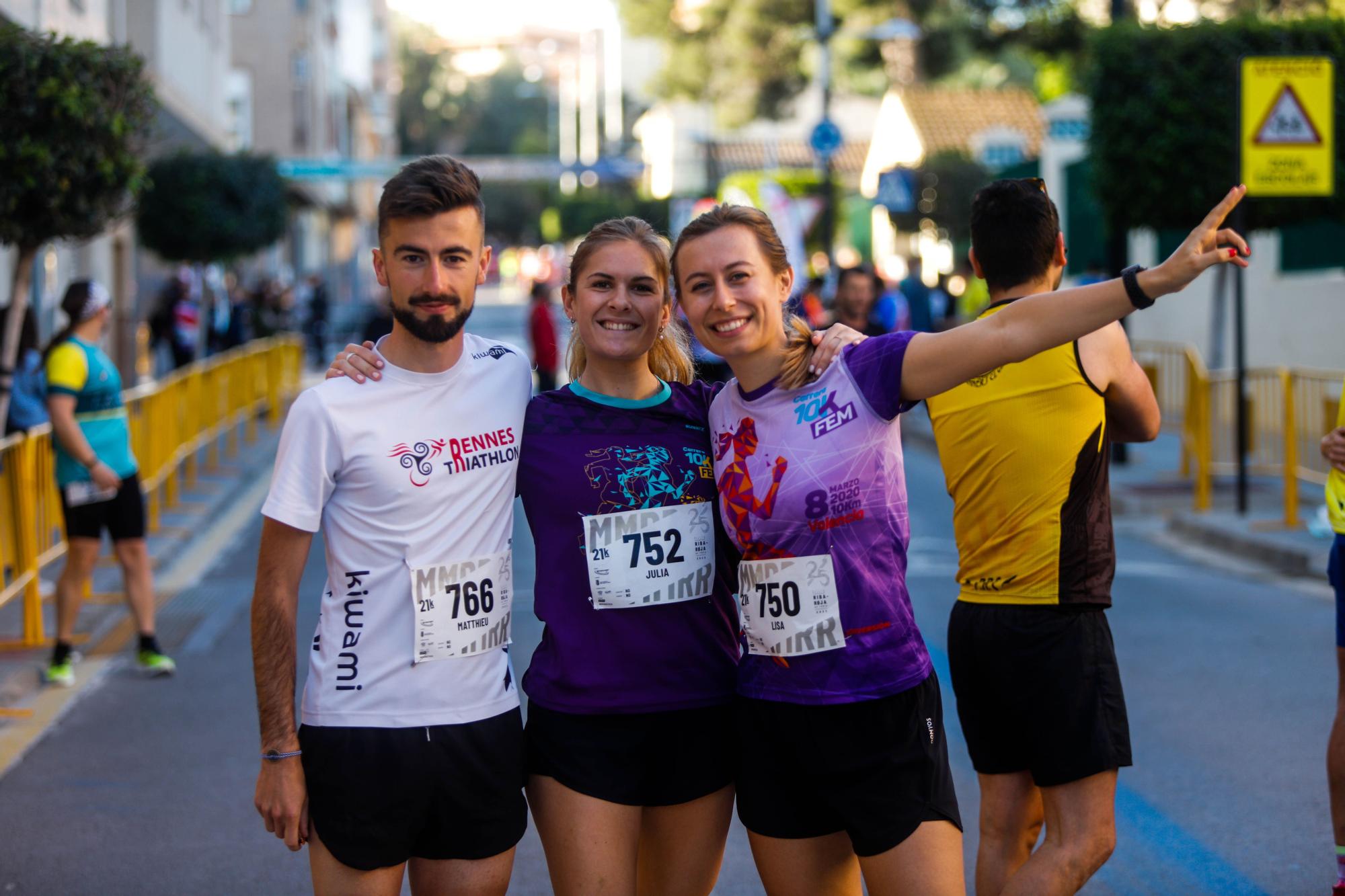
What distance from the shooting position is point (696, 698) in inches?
135

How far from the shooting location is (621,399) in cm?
359

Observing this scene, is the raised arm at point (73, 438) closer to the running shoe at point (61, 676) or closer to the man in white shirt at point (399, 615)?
the running shoe at point (61, 676)

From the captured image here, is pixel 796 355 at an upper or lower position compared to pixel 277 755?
upper

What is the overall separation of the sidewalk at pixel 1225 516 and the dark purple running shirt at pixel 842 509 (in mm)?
6647

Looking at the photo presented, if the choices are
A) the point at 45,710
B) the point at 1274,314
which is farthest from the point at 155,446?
the point at 1274,314

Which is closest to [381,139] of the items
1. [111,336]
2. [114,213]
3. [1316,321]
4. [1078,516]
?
[111,336]

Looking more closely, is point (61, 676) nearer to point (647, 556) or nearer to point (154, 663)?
point (154, 663)

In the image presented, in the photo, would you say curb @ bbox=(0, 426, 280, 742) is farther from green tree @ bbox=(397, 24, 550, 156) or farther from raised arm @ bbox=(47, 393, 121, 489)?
green tree @ bbox=(397, 24, 550, 156)

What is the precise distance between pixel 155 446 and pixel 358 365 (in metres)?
9.93

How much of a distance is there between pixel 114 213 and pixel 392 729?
23.3 ft

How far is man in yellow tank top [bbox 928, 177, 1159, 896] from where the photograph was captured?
146 inches

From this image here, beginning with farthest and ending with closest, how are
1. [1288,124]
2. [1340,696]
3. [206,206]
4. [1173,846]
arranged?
[206,206] → [1288,124] → [1173,846] → [1340,696]

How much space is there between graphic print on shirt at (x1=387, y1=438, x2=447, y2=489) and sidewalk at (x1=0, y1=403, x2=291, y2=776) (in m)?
4.20

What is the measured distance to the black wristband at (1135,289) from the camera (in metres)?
3.05
